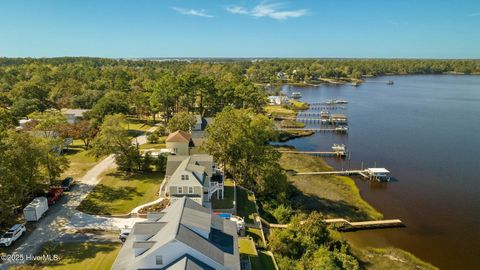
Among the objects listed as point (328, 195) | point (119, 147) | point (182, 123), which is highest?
point (182, 123)

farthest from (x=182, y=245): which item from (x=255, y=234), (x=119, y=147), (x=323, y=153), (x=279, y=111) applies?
(x=279, y=111)

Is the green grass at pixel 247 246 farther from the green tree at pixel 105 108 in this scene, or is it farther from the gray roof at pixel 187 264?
the green tree at pixel 105 108

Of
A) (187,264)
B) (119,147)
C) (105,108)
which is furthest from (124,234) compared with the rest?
(105,108)

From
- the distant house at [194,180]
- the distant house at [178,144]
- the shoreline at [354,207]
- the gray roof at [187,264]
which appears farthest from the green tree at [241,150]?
the gray roof at [187,264]

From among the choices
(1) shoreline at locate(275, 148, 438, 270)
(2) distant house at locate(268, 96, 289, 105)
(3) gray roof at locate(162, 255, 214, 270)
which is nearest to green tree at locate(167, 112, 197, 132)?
(1) shoreline at locate(275, 148, 438, 270)

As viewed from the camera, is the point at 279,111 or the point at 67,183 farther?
the point at 279,111

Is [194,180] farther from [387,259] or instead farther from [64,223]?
[387,259]

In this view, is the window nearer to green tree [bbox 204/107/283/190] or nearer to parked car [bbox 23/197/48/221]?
parked car [bbox 23/197/48/221]

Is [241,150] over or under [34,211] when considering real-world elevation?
over

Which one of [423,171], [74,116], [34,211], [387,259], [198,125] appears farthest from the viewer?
[74,116]

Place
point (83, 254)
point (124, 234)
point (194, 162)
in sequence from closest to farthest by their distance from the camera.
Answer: point (83, 254)
point (124, 234)
point (194, 162)
